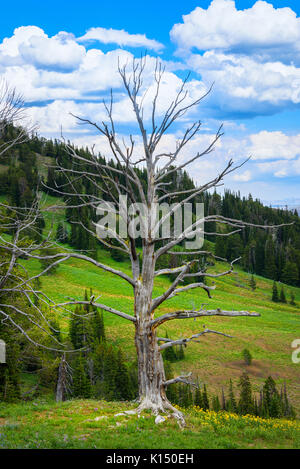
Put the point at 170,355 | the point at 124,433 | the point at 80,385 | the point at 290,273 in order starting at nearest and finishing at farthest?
the point at 124,433 < the point at 80,385 < the point at 170,355 < the point at 290,273

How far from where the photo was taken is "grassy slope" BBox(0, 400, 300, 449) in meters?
7.40

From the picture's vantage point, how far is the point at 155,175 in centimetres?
1083

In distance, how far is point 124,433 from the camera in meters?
8.06

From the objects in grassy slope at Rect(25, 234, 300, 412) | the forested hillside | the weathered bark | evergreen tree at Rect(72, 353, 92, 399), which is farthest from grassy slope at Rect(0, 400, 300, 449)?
the forested hillside

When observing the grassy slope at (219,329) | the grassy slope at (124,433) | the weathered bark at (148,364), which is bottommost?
the grassy slope at (219,329)

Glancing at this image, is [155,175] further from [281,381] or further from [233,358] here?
[233,358]

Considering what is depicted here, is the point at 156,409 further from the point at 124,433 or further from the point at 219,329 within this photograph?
the point at 219,329

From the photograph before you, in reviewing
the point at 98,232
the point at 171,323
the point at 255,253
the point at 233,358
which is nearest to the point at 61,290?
the point at 171,323

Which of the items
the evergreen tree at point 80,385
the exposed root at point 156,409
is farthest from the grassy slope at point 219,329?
the exposed root at point 156,409

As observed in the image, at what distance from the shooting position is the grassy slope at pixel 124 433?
7398 millimetres

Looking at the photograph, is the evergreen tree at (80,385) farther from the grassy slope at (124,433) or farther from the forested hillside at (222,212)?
the forested hillside at (222,212)

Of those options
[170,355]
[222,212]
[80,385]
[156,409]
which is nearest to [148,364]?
[156,409]

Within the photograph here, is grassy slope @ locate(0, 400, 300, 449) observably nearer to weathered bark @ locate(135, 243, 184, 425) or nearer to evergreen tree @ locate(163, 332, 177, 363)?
weathered bark @ locate(135, 243, 184, 425)

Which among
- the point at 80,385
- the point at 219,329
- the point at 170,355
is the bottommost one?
the point at 170,355
